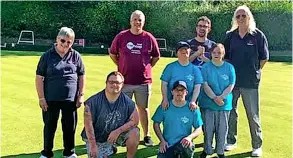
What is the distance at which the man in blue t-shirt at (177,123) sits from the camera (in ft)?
17.6

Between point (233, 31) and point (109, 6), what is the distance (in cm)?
2581

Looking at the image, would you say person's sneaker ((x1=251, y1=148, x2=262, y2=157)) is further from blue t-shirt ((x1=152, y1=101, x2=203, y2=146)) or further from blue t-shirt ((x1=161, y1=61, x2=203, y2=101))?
blue t-shirt ((x1=161, y1=61, x2=203, y2=101))

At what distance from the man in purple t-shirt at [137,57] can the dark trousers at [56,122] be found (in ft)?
3.13

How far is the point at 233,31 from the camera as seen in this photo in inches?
243

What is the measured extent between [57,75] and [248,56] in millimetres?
2366

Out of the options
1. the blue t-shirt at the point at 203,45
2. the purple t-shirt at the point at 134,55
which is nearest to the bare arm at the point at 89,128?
the purple t-shirt at the point at 134,55

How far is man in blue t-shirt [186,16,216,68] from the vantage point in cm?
604

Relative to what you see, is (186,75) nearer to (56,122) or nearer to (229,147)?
(229,147)

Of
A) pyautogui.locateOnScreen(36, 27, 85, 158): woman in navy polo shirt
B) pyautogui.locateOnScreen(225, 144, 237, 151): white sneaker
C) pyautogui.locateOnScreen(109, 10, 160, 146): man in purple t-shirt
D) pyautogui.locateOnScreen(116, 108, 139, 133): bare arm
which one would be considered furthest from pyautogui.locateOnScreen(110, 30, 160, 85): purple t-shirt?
pyautogui.locateOnScreen(225, 144, 237, 151): white sneaker

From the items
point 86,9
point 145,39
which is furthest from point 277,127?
point 86,9

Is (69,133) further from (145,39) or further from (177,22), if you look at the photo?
(177,22)

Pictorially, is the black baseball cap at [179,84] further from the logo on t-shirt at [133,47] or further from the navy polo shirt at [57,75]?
the navy polo shirt at [57,75]

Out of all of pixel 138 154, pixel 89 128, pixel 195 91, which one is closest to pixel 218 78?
pixel 195 91

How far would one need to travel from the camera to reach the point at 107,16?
3136cm
